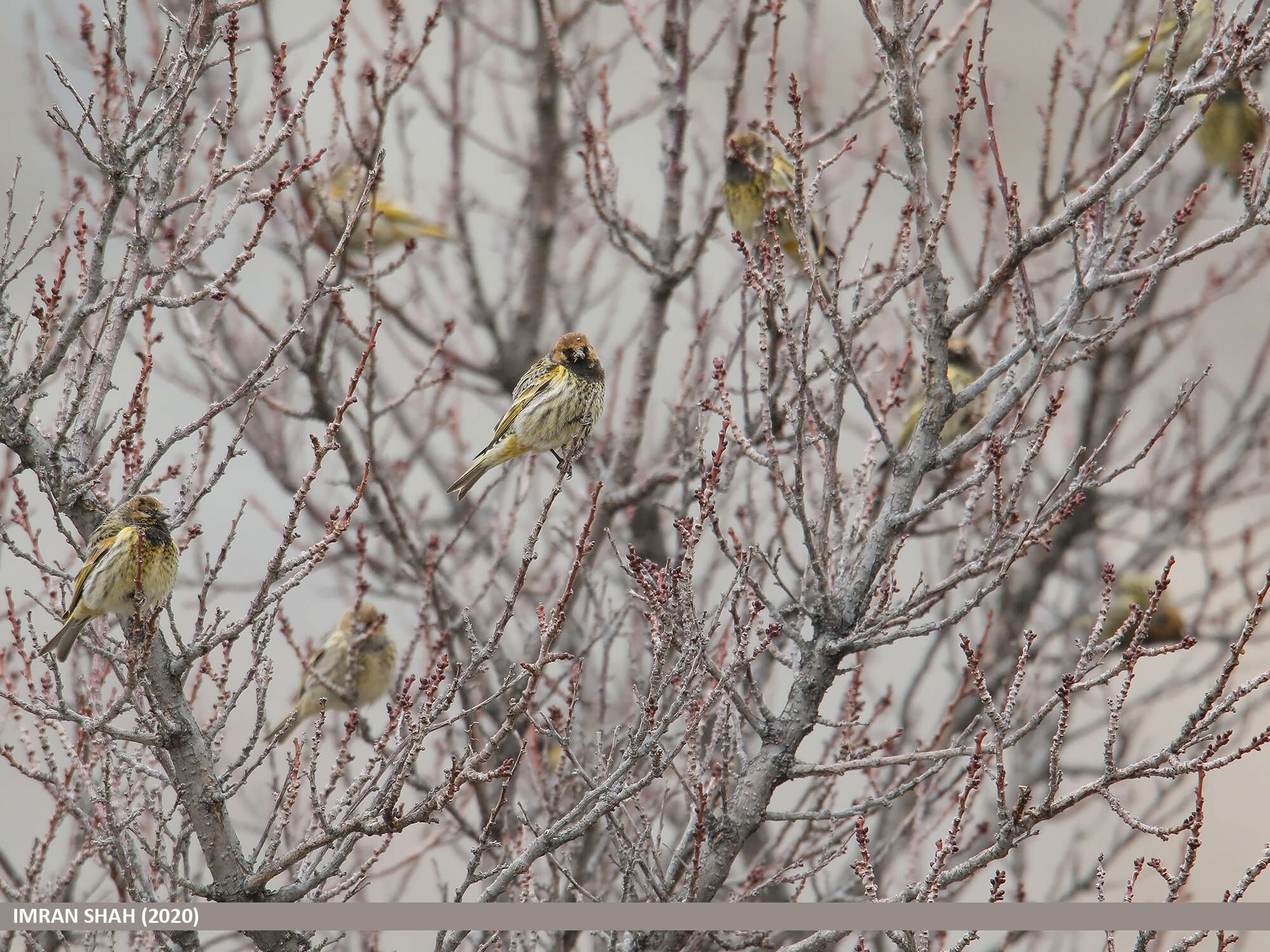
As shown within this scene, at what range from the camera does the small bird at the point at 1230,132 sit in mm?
8234

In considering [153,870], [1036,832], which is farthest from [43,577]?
[1036,832]

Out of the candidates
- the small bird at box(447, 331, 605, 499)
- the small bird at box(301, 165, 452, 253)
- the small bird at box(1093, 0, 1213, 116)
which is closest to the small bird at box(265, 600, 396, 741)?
the small bird at box(447, 331, 605, 499)

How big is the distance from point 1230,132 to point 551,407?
209 inches

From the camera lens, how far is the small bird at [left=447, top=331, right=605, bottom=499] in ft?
20.6

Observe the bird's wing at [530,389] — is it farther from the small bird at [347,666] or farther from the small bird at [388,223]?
the small bird at [388,223]

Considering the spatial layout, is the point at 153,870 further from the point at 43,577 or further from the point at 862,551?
the point at 862,551

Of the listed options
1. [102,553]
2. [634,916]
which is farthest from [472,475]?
[634,916]

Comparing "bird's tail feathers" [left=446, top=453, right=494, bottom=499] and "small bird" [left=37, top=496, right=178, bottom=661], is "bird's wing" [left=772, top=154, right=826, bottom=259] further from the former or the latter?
"small bird" [left=37, top=496, right=178, bottom=661]

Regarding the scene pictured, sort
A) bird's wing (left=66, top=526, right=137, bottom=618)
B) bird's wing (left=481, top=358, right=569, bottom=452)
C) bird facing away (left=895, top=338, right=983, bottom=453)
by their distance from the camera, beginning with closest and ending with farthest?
bird's wing (left=66, top=526, right=137, bottom=618) → bird's wing (left=481, top=358, right=569, bottom=452) → bird facing away (left=895, top=338, right=983, bottom=453)

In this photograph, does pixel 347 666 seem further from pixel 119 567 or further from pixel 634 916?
pixel 634 916

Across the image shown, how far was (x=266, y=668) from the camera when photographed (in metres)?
4.04

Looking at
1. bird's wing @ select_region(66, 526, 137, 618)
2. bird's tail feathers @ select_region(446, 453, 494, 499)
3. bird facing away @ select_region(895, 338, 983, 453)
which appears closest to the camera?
bird's wing @ select_region(66, 526, 137, 618)

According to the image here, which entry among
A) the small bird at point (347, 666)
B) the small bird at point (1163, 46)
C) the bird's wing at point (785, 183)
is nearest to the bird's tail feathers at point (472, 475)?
the small bird at point (347, 666)

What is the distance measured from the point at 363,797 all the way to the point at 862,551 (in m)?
1.87
